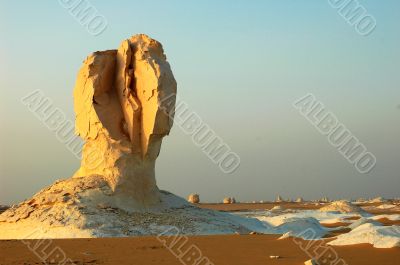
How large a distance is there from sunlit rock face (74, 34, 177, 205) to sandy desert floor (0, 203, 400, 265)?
16.5 ft

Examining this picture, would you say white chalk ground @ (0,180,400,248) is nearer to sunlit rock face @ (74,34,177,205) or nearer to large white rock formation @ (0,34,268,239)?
large white rock formation @ (0,34,268,239)

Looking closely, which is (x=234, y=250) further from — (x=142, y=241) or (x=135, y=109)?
(x=135, y=109)

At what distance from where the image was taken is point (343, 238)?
11.3m

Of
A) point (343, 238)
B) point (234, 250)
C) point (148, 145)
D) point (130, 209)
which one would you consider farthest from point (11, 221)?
point (343, 238)

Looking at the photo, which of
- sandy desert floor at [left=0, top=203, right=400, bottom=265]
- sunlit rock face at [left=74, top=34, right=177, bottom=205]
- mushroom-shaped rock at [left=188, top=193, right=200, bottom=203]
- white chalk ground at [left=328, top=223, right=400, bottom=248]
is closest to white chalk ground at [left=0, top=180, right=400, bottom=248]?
sunlit rock face at [left=74, top=34, right=177, bottom=205]

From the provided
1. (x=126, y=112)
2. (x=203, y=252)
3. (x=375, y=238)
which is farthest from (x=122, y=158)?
(x=375, y=238)

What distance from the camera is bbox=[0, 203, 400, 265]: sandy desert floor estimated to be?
30.6ft

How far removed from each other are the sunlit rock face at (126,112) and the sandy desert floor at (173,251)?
5.02 meters

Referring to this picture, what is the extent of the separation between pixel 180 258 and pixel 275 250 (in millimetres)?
2139

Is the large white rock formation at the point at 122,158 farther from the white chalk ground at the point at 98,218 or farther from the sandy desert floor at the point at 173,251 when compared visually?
the sandy desert floor at the point at 173,251

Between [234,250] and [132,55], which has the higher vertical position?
[132,55]

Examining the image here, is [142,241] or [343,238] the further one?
[142,241]

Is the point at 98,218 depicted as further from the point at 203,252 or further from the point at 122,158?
the point at 203,252

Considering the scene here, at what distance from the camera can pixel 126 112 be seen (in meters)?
18.2
